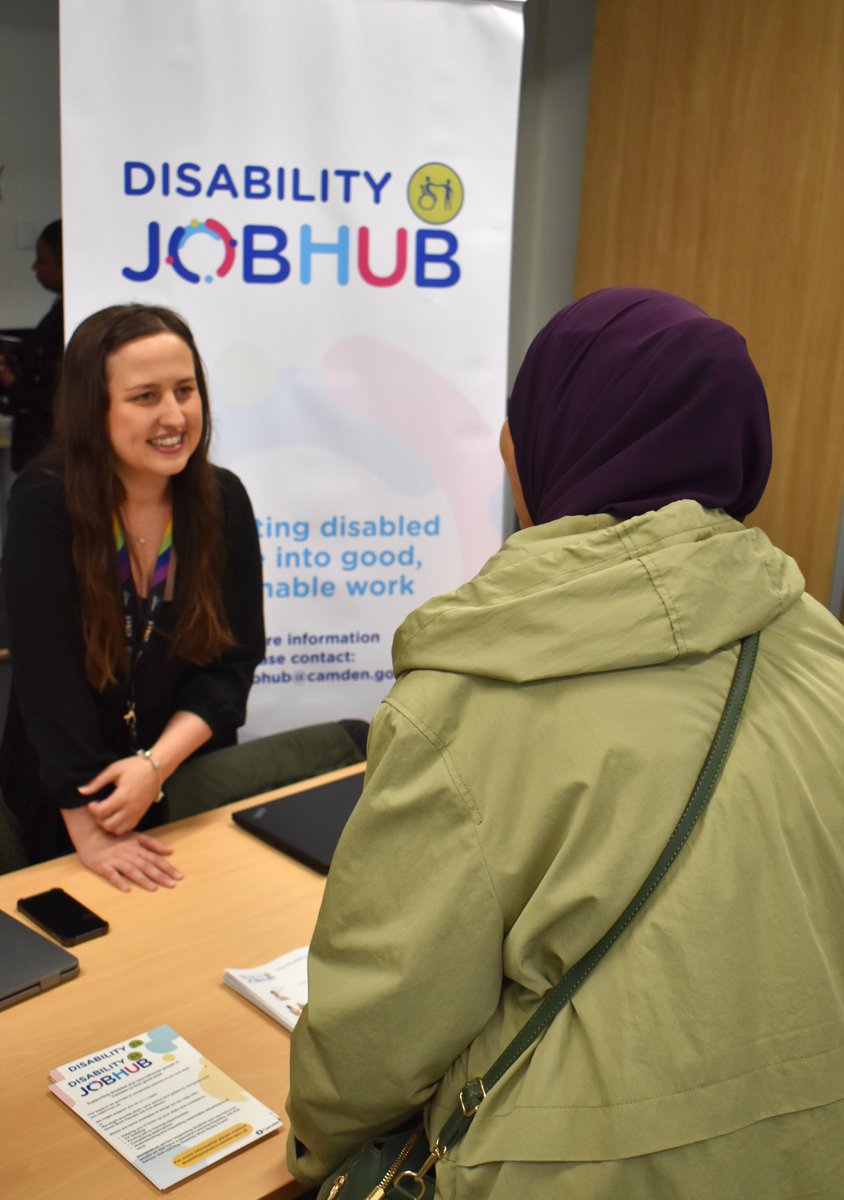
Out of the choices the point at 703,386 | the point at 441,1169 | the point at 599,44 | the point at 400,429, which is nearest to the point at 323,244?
the point at 400,429

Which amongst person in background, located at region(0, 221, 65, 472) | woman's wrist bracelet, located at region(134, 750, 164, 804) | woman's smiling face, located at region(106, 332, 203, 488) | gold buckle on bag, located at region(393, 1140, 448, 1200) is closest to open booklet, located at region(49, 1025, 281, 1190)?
gold buckle on bag, located at region(393, 1140, 448, 1200)

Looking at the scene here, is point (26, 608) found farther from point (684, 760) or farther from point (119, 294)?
point (684, 760)

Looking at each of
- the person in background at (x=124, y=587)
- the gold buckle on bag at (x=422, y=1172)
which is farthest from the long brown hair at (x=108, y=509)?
the gold buckle on bag at (x=422, y=1172)

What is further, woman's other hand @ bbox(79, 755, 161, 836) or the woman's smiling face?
the woman's smiling face

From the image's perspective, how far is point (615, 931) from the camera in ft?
3.07

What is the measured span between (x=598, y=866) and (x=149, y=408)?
1.38 m

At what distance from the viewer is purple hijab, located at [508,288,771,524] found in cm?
102

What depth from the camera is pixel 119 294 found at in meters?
2.54

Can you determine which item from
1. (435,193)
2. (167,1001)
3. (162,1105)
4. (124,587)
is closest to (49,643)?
(124,587)

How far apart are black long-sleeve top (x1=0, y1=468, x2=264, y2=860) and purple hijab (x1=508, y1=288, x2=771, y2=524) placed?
3.70 feet

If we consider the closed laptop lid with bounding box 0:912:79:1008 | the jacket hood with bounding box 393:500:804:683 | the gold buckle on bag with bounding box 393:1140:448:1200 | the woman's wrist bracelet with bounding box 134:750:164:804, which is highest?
the jacket hood with bounding box 393:500:804:683

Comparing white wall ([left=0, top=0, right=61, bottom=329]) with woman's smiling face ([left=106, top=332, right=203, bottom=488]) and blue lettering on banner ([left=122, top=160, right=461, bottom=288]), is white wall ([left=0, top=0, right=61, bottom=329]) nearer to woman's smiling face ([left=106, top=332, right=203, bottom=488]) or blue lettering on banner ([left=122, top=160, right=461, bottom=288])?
blue lettering on banner ([left=122, top=160, right=461, bottom=288])

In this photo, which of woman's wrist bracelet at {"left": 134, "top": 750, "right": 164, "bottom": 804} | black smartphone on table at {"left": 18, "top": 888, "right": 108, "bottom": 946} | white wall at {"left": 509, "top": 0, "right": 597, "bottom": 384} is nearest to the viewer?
black smartphone on table at {"left": 18, "top": 888, "right": 108, "bottom": 946}

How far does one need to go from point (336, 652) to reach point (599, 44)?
1.91 meters
